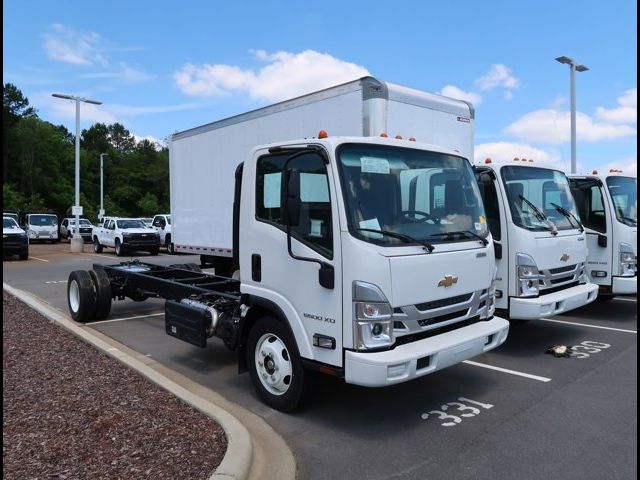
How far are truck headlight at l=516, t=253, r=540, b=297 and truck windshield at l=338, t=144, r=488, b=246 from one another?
1551 mm

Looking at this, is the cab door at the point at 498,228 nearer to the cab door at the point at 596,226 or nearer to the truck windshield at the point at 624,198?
the cab door at the point at 596,226

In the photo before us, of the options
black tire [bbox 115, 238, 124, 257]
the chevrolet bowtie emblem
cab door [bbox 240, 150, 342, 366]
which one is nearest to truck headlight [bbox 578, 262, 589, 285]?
the chevrolet bowtie emblem

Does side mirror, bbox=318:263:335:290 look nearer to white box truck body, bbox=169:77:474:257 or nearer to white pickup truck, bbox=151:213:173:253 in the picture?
white box truck body, bbox=169:77:474:257

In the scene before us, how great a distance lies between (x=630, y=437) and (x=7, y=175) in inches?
2841

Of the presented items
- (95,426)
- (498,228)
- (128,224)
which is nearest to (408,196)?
(498,228)

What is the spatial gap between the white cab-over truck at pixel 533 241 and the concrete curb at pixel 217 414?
381 centimetres

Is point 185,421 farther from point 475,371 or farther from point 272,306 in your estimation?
point 475,371

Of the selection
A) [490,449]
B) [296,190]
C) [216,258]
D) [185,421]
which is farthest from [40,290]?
[490,449]

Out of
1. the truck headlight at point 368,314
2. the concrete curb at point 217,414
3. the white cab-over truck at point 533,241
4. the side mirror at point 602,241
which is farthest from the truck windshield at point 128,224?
the truck headlight at point 368,314

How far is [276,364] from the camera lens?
4.84 m

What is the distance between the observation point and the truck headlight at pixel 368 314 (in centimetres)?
412

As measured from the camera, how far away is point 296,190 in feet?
13.9

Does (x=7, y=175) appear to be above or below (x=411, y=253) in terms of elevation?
above

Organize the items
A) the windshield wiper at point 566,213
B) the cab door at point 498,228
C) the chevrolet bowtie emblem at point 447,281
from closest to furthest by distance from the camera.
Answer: the chevrolet bowtie emblem at point 447,281 < the cab door at point 498,228 < the windshield wiper at point 566,213
